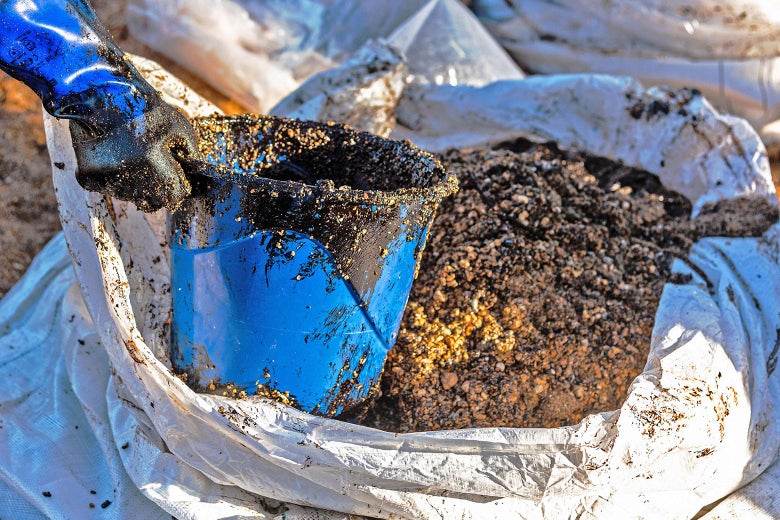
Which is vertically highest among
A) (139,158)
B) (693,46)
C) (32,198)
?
(139,158)

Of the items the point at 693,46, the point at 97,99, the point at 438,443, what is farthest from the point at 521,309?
the point at 693,46

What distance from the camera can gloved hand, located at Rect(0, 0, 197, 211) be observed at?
2.56 feet

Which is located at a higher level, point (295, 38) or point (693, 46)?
point (295, 38)

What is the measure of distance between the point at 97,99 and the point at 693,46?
5.78ft

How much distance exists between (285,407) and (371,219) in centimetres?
29

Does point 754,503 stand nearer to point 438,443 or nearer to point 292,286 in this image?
point 438,443

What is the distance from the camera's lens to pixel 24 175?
196cm

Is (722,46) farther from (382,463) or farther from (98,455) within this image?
(98,455)

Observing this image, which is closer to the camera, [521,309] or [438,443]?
[438,443]

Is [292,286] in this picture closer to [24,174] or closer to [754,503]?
[754,503]

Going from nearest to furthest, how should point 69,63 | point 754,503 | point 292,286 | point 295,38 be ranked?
1. point 69,63
2. point 292,286
3. point 754,503
4. point 295,38

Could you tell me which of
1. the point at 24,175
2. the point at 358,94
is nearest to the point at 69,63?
the point at 358,94

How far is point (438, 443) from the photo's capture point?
3.14 feet

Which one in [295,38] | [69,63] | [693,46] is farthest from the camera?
[295,38]
